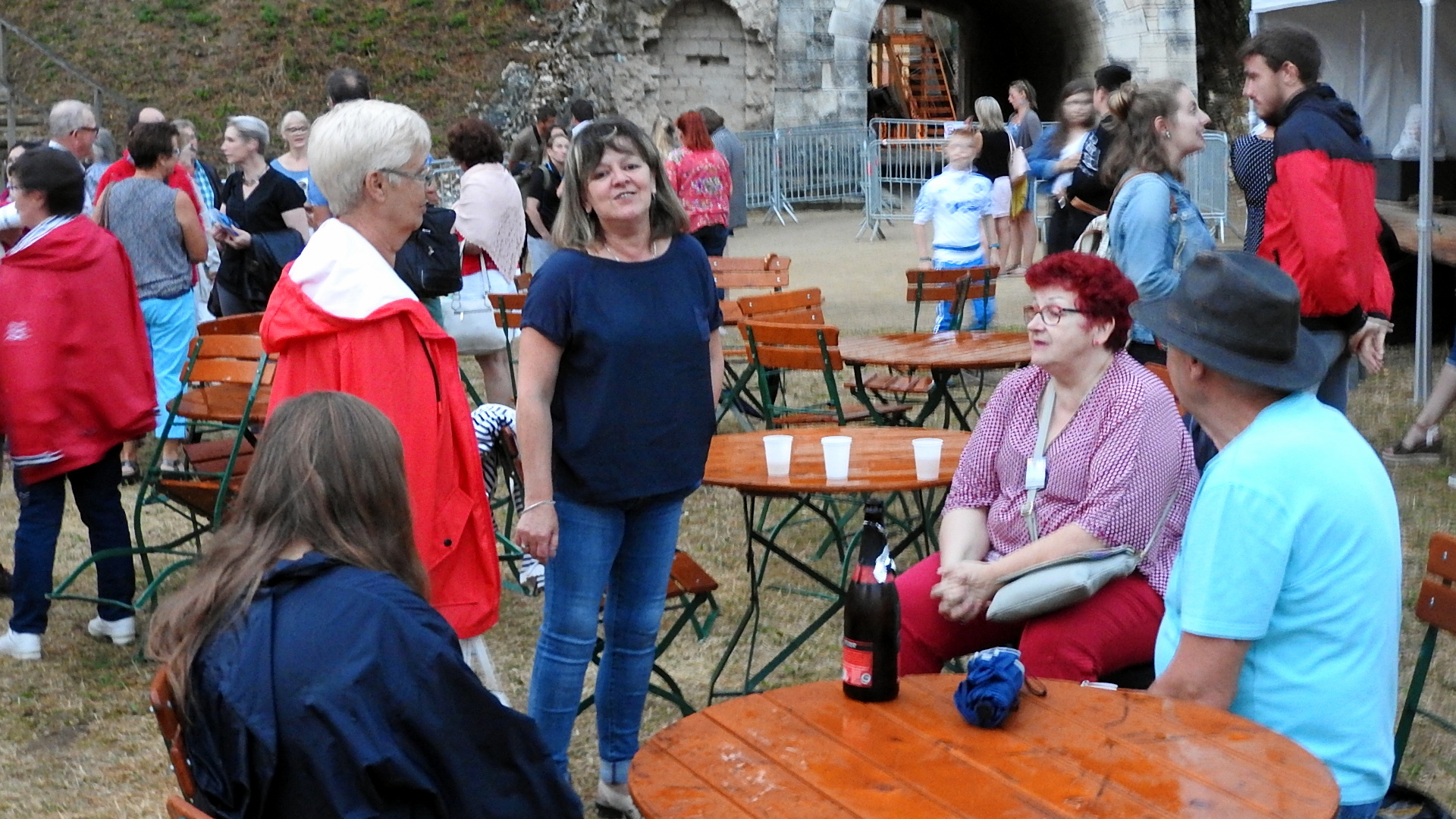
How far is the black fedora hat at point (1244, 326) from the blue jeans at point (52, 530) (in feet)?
12.2

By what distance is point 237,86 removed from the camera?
19.8 m

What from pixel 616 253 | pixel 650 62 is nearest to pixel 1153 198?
pixel 616 253

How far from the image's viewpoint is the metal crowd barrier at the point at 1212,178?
643 inches

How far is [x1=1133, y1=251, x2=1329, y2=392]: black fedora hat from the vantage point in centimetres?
223

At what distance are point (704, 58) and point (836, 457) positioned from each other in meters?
18.7

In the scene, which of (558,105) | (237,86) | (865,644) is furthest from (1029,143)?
(865,644)

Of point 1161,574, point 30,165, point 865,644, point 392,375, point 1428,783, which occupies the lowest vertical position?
point 1428,783

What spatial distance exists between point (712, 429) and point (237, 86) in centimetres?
1823

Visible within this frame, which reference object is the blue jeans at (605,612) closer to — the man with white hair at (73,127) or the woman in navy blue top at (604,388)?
the woman in navy blue top at (604,388)

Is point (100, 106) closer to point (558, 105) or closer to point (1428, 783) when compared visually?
point (558, 105)

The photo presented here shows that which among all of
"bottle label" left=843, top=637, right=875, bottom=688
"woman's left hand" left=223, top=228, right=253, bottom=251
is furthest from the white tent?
"bottle label" left=843, top=637, right=875, bottom=688

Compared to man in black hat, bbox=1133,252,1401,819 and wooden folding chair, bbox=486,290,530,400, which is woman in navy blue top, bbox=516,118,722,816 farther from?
wooden folding chair, bbox=486,290,530,400

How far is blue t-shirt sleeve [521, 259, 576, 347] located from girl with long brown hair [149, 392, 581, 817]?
1096mm

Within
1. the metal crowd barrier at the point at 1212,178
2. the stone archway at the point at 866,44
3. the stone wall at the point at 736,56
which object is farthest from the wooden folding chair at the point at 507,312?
the stone archway at the point at 866,44
